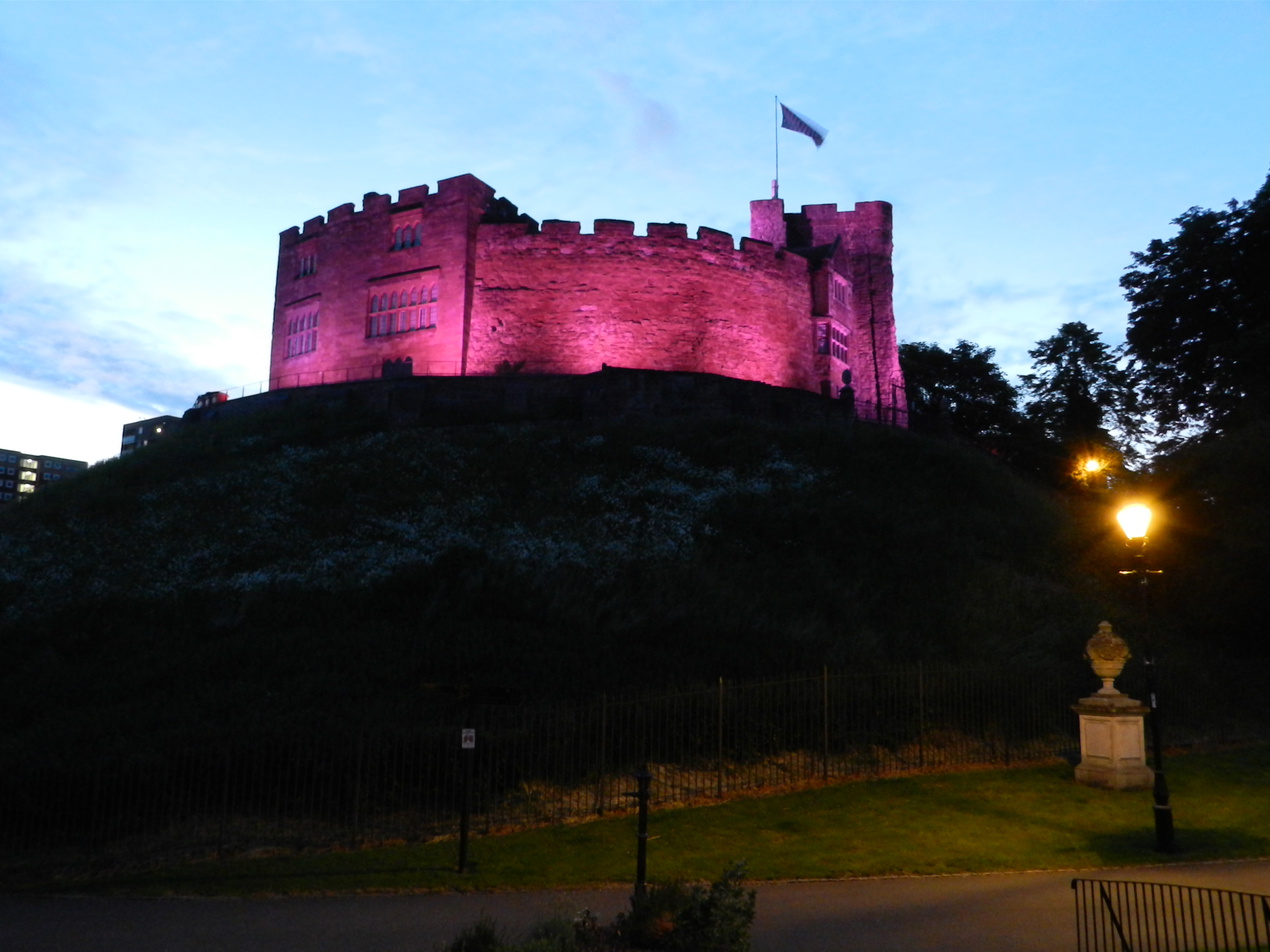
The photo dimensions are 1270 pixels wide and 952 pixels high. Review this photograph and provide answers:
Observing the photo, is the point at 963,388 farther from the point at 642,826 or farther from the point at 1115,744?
the point at 642,826

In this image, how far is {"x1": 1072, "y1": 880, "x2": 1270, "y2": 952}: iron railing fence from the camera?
733 centimetres

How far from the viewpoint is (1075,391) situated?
49.3 meters

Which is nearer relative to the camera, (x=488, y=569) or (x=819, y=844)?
(x=819, y=844)

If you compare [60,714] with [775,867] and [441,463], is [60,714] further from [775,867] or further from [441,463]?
[441,463]

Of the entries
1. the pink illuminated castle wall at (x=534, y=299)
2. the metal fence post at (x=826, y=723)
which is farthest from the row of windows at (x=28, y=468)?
the metal fence post at (x=826, y=723)

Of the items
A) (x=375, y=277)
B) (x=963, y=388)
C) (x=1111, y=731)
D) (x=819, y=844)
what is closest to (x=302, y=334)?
(x=375, y=277)

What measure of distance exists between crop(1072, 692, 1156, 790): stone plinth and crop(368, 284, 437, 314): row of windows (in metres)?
35.9

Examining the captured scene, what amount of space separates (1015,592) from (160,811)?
21.0 m

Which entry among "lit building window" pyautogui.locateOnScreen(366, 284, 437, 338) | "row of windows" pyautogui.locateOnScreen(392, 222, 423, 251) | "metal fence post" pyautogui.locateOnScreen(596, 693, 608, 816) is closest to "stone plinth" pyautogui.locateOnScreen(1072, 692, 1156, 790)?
"metal fence post" pyautogui.locateOnScreen(596, 693, 608, 816)

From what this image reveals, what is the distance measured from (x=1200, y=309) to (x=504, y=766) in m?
29.3

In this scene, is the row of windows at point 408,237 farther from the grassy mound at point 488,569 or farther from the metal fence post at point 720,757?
the metal fence post at point 720,757

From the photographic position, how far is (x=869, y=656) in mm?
21016

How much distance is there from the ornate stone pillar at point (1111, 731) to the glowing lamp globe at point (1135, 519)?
143 inches

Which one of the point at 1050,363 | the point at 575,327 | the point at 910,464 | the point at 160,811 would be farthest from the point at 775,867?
the point at 1050,363
